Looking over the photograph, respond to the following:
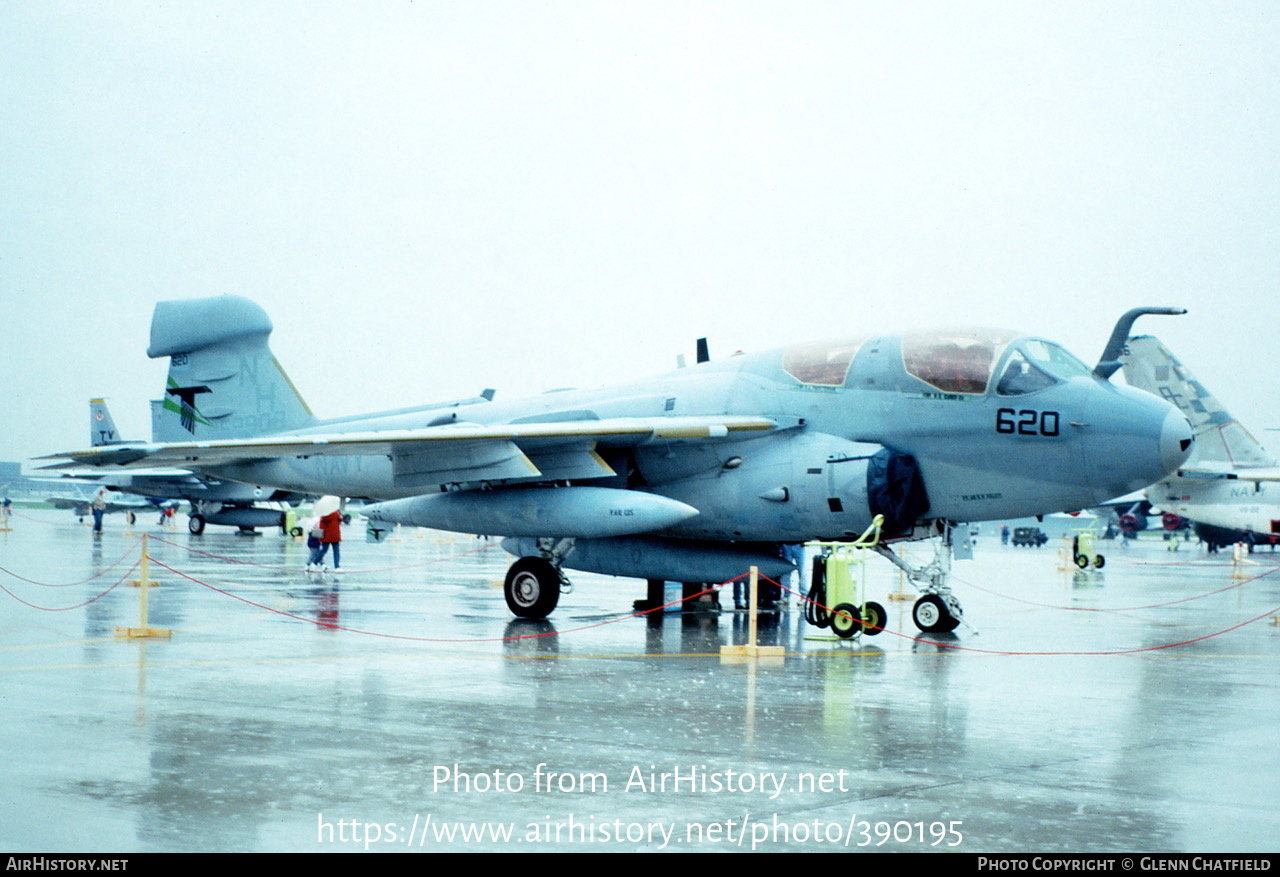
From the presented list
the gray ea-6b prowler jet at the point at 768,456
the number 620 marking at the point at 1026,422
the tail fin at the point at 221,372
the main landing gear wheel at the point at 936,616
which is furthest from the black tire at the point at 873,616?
the tail fin at the point at 221,372

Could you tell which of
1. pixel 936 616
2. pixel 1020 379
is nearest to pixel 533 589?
pixel 936 616

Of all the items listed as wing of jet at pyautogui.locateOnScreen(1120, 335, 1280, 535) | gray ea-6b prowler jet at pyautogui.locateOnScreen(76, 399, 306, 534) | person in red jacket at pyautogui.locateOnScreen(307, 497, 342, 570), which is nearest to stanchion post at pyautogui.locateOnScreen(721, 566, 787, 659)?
person in red jacket at pyautogui.locateOnScreen(307, 497, 342, 570)

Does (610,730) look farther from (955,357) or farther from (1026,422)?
(955,357)

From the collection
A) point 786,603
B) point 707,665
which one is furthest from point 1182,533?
point 707,665

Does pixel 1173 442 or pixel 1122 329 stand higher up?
pixel 1122 329

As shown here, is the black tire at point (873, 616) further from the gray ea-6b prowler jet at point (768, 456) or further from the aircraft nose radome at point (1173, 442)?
the aircraft nose radome at point (1173, 442)

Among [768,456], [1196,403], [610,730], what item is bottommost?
[610,730]

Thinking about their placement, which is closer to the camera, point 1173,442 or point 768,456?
point 1173,442

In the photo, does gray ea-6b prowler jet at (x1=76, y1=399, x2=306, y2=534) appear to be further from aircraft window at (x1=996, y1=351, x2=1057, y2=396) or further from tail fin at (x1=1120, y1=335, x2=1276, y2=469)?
aircraft window at (x1=996, y1=351, x2=1057, y2=396)

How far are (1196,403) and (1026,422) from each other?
20.6 m

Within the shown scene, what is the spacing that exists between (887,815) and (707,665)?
17.8 feet

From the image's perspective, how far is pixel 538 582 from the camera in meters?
14.6

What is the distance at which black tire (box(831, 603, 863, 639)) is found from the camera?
12836mm

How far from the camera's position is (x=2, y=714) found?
23.5ft
